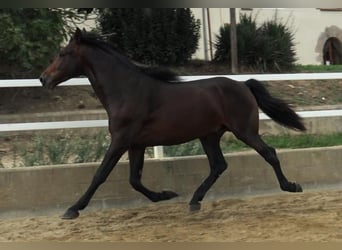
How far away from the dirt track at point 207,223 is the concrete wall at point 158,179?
0.18 m

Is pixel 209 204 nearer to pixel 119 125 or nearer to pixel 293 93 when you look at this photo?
pixel 119 125

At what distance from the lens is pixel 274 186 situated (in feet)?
24.3

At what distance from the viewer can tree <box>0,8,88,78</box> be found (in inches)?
399

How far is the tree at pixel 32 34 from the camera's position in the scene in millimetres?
10141

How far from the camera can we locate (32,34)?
35.1ft

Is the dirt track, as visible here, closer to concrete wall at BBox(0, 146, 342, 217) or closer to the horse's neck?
concrete wall at BBox(0, 146, 342, 217)

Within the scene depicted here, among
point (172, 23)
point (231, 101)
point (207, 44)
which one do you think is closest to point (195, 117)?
point (231, 101)

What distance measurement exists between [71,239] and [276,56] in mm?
9436

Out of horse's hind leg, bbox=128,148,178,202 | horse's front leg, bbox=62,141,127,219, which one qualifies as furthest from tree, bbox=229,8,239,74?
horse's front leg, bbox=62,141,127,219

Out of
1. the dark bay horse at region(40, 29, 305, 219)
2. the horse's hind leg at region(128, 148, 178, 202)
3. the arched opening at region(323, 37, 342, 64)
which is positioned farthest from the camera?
the arched opening at region(323, 37, 342, 64)

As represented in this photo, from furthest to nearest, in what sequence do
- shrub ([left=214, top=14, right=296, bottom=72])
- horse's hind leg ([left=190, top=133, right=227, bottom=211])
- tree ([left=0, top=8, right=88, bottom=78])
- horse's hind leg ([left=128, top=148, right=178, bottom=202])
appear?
1. shrub ([left=214, top=14, right=296, bottom=72])
2. tree ([left=0, top=8, right=88, bottom=78])
3. horse's hind leg ([left=190, top=133, right=227, bottom=211])
4. horse's hind leg ([left=128, top=148, right=178, bottom=202])

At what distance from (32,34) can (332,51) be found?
14.7 m

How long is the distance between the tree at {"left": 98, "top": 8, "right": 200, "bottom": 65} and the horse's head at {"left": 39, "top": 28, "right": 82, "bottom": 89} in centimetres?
714

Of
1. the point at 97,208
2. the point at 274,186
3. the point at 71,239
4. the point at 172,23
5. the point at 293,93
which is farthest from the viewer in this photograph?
the point at 172,23
